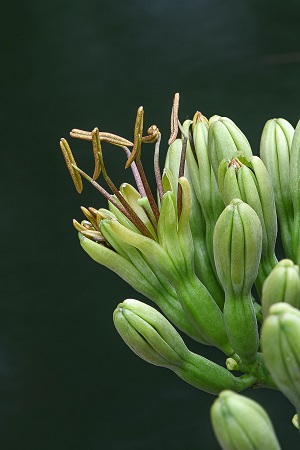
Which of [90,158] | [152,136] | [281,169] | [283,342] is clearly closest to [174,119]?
[152,136]

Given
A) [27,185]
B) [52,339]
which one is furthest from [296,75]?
[52,339]

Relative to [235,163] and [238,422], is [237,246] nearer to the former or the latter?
[235,163]

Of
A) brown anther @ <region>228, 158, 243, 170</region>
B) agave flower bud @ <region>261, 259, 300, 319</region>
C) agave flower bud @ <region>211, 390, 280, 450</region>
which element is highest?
brown anther @ <region>228, 158, 243, 170</region>

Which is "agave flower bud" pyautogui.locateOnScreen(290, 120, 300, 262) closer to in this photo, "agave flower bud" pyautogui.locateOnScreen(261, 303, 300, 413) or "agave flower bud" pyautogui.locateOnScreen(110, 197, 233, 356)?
"agave flower bud" pyautogui.locateOnScreen(110, 197, 233, 356)

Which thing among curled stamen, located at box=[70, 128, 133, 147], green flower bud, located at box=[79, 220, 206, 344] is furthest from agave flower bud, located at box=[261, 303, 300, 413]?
curled stamen, located at box=[70, 128, 133, 147]

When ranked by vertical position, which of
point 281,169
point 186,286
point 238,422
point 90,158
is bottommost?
point 238,422

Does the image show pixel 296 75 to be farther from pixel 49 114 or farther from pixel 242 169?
pixel 242 169

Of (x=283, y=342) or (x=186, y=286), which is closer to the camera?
(x=283, y=342)
